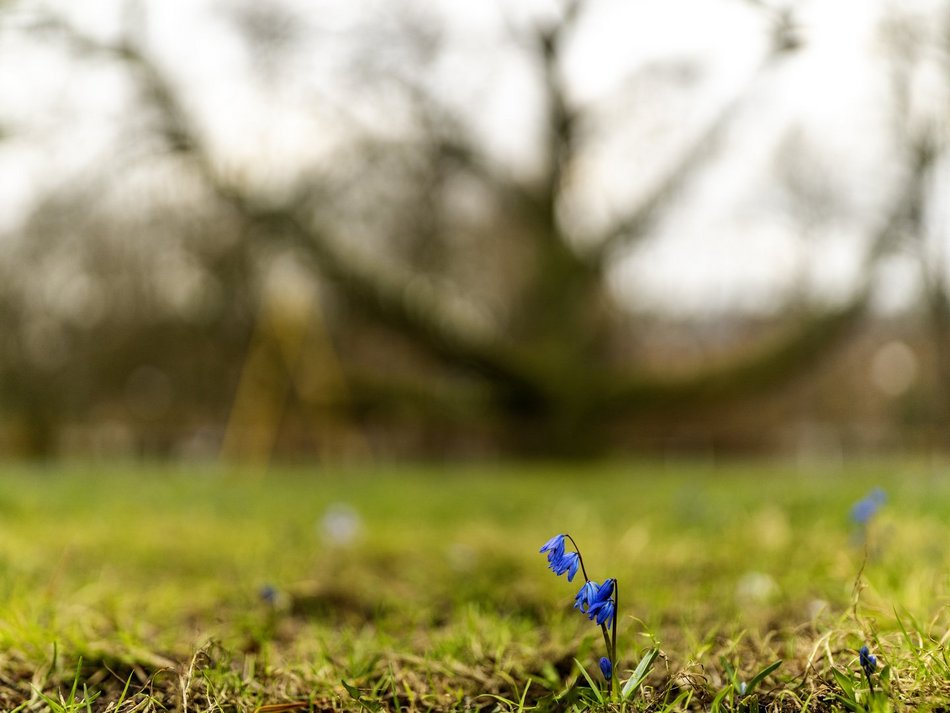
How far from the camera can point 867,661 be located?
1.14 metres

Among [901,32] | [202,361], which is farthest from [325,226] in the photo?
[202,361]

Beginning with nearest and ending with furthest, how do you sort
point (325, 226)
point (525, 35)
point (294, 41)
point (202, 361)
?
point (294, 41), point (325, 226), point (525, 35), point (202, 361)

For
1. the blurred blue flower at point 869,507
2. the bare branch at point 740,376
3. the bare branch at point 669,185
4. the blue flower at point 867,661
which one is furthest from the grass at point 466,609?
the bare branch at point 740,376

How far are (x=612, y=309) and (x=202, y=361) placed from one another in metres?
10.5

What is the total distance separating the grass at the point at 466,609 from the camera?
1.30m

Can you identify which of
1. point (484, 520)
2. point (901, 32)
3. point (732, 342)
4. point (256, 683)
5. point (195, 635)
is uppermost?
point (732, 342)

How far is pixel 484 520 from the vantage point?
420 cm

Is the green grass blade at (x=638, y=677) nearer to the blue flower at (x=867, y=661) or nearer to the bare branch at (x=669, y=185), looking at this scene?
the blue flower at (x=867, y=661)

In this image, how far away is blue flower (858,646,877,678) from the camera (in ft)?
3.73

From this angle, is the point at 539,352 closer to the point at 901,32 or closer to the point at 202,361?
the point at 901,32

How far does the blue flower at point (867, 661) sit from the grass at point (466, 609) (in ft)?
0.10

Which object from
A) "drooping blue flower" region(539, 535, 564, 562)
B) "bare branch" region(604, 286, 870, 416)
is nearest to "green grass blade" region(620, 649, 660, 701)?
"drooping blue flower" region(539, 535, 564, 562)

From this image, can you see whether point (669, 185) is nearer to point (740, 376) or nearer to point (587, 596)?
point (740, 376)

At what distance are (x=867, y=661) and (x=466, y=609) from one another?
97 cm
